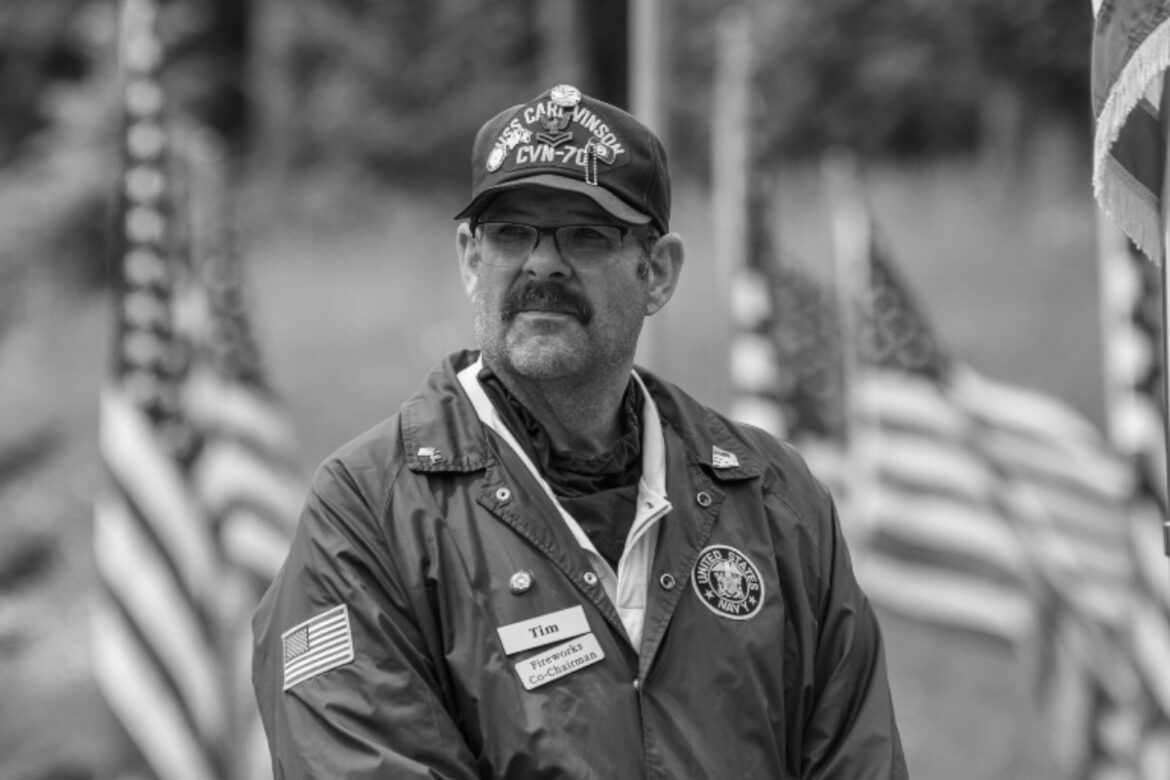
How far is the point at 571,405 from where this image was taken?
11.4 ft

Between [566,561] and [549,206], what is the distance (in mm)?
618

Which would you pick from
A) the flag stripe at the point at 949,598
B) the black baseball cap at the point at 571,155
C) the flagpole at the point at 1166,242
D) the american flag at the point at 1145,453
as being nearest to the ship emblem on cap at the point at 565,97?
the black baseball cap at the point at 571,155

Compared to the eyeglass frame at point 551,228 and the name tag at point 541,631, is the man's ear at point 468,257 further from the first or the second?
the name tag at point 541,631

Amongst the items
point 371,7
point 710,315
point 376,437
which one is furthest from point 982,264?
point 376,437

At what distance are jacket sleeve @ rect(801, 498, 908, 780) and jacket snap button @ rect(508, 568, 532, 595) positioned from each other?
577 millimetres

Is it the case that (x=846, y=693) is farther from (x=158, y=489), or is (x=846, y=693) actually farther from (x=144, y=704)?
(x=158, y=489)

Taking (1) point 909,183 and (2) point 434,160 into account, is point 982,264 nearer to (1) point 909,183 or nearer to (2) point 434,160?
(1) point 909,183

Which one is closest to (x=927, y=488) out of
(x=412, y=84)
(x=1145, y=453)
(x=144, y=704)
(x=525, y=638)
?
(x=1145, y=453)

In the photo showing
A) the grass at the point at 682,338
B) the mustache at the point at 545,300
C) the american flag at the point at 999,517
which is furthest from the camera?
the grass at the point at 682,338

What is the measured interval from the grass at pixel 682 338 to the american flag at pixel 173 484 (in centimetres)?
163

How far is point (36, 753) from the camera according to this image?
23.0 feet

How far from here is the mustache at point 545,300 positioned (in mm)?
3391

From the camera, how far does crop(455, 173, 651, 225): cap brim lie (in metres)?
3.32

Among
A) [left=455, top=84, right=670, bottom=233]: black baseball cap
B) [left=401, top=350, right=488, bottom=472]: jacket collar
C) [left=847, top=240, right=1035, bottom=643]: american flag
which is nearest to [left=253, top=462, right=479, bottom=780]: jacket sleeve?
[left=401, top=350, right=488, bottom=472]: jacket collar
